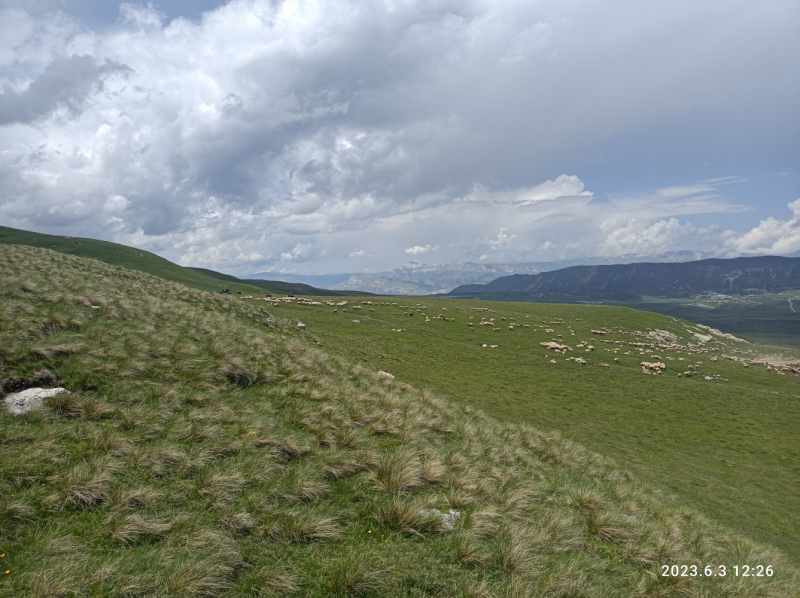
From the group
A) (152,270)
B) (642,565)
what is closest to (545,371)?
(642,565)

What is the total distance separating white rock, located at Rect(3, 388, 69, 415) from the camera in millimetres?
8500

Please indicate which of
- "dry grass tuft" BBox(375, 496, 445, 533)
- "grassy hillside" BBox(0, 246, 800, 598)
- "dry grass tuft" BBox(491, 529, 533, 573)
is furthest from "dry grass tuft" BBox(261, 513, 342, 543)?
"dry grass tuft" BBox(491, 529, 533, 573)

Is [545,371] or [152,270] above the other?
[152,270]

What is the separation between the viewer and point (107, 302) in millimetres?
16609

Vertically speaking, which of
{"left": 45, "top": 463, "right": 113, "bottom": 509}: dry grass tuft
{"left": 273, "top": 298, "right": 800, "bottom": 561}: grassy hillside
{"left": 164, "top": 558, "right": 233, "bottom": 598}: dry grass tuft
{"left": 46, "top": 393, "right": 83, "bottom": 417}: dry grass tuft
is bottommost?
{"left": 273, "top": 298, "right": 800, "bottom": 561}: grassy hillside

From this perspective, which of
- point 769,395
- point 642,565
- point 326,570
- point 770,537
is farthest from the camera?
point 769,395

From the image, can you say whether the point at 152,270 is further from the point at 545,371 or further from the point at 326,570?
the point at 326,570

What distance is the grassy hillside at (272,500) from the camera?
203 inches

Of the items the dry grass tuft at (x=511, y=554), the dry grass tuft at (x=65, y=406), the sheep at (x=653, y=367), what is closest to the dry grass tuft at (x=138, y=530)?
the dry grass tuft at (x=65, y=406)

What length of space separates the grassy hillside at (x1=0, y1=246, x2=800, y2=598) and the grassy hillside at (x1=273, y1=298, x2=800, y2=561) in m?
11.8

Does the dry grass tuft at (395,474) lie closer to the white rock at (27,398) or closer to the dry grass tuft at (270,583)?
the dry grass tuft at (270,583)

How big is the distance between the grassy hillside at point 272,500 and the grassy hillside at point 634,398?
1183cm

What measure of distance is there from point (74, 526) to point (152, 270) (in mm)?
118776

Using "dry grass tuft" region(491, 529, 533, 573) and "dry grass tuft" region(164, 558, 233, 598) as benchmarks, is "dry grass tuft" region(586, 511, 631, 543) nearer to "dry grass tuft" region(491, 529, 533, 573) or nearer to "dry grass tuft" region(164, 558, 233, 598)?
"dry grass tuft" region(491, 529, 533, 573)
